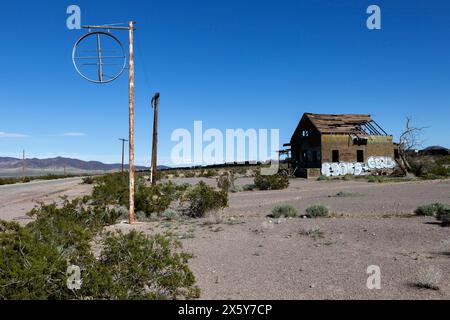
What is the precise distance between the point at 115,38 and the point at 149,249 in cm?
791

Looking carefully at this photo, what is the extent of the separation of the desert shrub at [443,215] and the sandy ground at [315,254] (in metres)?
0.23

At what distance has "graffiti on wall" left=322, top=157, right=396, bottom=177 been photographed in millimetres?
34438

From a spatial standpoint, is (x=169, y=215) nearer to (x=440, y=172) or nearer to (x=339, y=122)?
(x=440, y=172)

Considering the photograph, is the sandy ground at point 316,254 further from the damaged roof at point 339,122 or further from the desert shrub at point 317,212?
the damaged roof at point 339,122

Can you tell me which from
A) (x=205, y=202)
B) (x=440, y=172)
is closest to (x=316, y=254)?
(x=205, y=202)

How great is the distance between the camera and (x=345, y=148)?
3494 cm

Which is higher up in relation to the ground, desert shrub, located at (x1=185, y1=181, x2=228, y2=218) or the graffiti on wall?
the graffiti on wall

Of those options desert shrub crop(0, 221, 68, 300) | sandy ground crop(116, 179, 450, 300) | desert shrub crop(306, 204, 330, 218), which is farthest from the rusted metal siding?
desert shrub crop(0, 221, 68, 300)

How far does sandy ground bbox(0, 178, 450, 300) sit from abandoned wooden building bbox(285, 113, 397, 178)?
2210cm

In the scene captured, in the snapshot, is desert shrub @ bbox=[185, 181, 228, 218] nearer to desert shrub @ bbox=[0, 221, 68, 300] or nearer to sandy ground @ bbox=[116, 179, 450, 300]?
sandy ground @ bbox=[116, 179, 450, 300]
